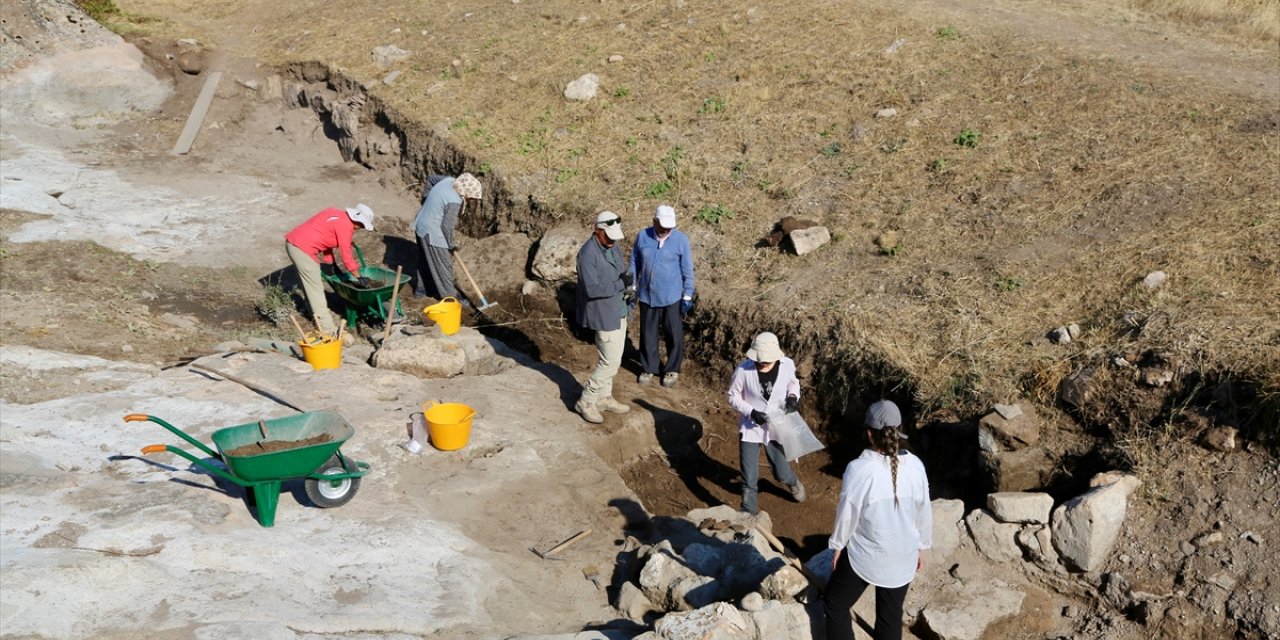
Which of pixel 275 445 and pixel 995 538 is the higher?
pixel 275 445

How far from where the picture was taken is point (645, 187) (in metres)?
12.3

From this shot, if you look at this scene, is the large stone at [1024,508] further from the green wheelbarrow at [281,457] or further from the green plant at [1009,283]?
the green wheelbarrow at [281,457]

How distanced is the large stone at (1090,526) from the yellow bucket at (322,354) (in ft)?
20.6

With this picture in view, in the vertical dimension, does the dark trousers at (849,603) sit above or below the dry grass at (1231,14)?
below

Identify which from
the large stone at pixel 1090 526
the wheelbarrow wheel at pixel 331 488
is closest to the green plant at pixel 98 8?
the wheelbarrow wheel at pixel 331 488

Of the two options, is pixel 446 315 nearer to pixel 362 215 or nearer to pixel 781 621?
pixel 362 215

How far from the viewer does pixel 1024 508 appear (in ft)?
22.7

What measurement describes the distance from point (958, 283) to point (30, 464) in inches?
312

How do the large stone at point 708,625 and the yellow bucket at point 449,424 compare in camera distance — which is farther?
the yellow bucket at point 449,424

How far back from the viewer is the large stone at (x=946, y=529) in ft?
22.8

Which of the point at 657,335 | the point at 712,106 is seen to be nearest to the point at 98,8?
the point at 712,106

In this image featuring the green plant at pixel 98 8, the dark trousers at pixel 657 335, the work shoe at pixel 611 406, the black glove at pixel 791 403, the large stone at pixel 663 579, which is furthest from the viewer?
the green plant at pixel 98 8

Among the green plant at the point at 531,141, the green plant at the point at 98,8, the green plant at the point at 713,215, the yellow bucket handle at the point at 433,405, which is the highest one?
the green plant at the point at 98,8

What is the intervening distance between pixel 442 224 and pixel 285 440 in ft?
15.1
